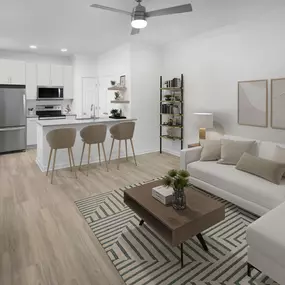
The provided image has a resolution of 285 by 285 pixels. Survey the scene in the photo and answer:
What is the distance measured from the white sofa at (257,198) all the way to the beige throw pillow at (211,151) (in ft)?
0.42

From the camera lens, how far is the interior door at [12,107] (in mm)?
5660

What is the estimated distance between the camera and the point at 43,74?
669 cm

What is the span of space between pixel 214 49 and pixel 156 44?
1.65 metres

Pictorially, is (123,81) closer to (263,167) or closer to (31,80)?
(31,80)

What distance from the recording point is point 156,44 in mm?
5645

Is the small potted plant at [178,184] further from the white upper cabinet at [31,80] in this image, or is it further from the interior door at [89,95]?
the white upper cabinet at [31,80]

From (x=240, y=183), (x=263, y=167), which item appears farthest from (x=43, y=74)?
(x=263, y=167)

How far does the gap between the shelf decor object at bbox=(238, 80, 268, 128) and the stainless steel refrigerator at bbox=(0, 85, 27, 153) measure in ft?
17.0

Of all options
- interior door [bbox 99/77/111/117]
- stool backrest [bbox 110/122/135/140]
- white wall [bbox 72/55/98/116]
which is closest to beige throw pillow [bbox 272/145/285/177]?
stool backrest [bbox 110/122/135/140]

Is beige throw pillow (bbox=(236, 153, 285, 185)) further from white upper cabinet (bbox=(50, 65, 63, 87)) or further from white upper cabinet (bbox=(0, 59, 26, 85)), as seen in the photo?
white upper cabinet (bbox=(0, 59, 26, 85))

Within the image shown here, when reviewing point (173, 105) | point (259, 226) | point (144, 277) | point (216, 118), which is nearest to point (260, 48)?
point (216, 118)

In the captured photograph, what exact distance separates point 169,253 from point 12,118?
5.37 m

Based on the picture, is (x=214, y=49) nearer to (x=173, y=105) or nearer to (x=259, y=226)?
(x=173, y=105)

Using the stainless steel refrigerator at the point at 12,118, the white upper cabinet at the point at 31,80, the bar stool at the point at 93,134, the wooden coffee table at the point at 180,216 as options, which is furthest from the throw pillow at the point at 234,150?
the white upper cabinet at the point at 31,80
